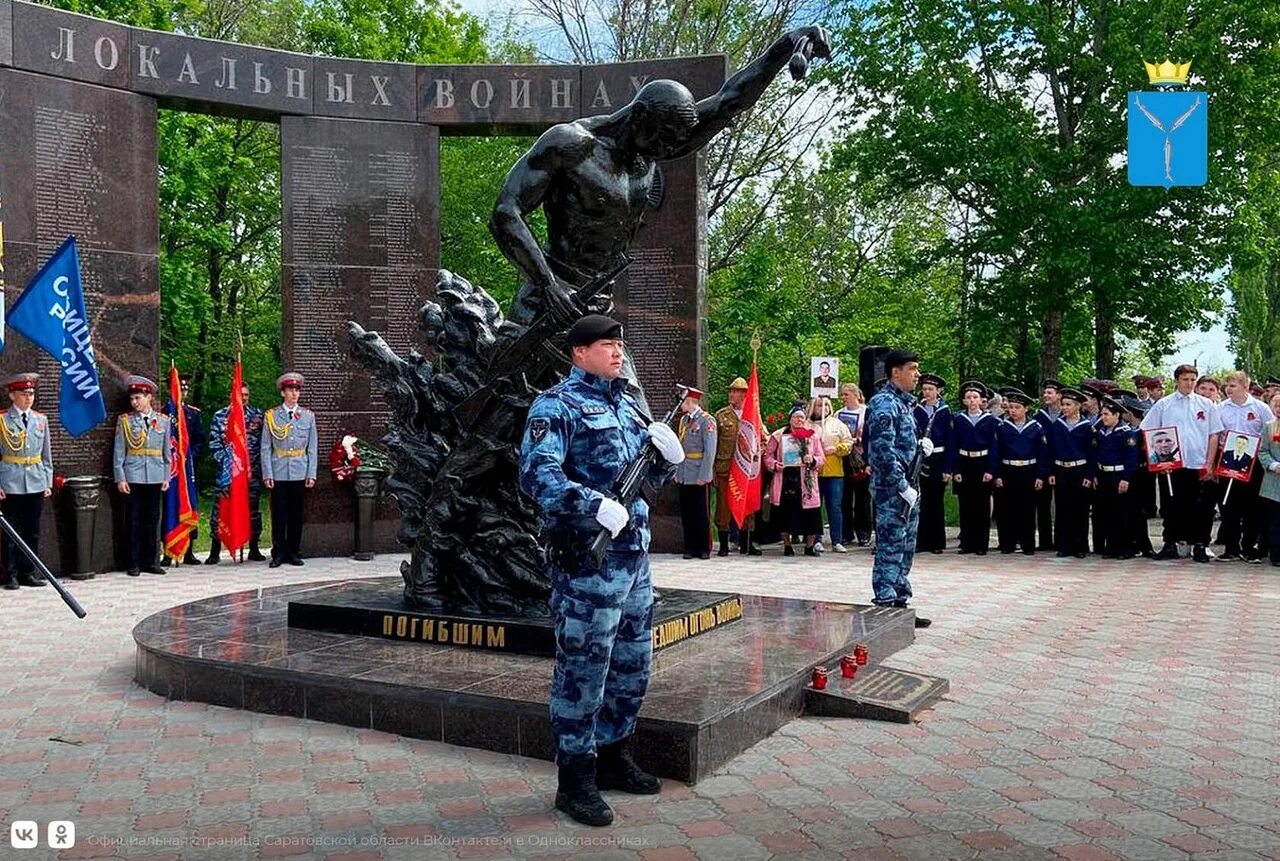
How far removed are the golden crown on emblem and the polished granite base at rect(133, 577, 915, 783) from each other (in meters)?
15.4

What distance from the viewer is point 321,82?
1284 centimetres

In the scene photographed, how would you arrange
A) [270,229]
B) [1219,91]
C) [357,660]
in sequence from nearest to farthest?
[357,660] → [1219,91] → [270,229]

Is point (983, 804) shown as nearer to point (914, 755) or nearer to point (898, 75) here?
point (914, 755)

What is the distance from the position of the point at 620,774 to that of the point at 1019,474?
9984mm

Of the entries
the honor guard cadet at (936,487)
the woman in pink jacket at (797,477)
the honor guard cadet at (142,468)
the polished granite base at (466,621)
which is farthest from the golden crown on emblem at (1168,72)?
the honor guard cadet at (142,468)

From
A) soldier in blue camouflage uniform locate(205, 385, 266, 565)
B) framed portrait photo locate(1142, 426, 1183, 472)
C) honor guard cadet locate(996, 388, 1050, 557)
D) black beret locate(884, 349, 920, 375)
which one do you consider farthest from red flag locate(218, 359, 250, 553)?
framed portrait photo locate(1142, 426, 1183, 472)

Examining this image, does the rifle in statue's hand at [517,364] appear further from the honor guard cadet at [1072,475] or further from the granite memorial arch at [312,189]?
the honor guard cadet at [1072,475]

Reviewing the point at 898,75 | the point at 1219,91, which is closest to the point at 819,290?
the point at 898,75

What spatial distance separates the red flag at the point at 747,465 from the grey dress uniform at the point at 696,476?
0.28m

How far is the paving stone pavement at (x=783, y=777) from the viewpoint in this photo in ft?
12.8

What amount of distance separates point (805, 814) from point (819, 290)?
25.6 metres

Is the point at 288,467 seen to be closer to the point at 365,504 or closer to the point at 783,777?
the point at 365,504

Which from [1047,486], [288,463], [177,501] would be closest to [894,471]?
[1047,486]

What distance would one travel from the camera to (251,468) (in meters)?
12.4
